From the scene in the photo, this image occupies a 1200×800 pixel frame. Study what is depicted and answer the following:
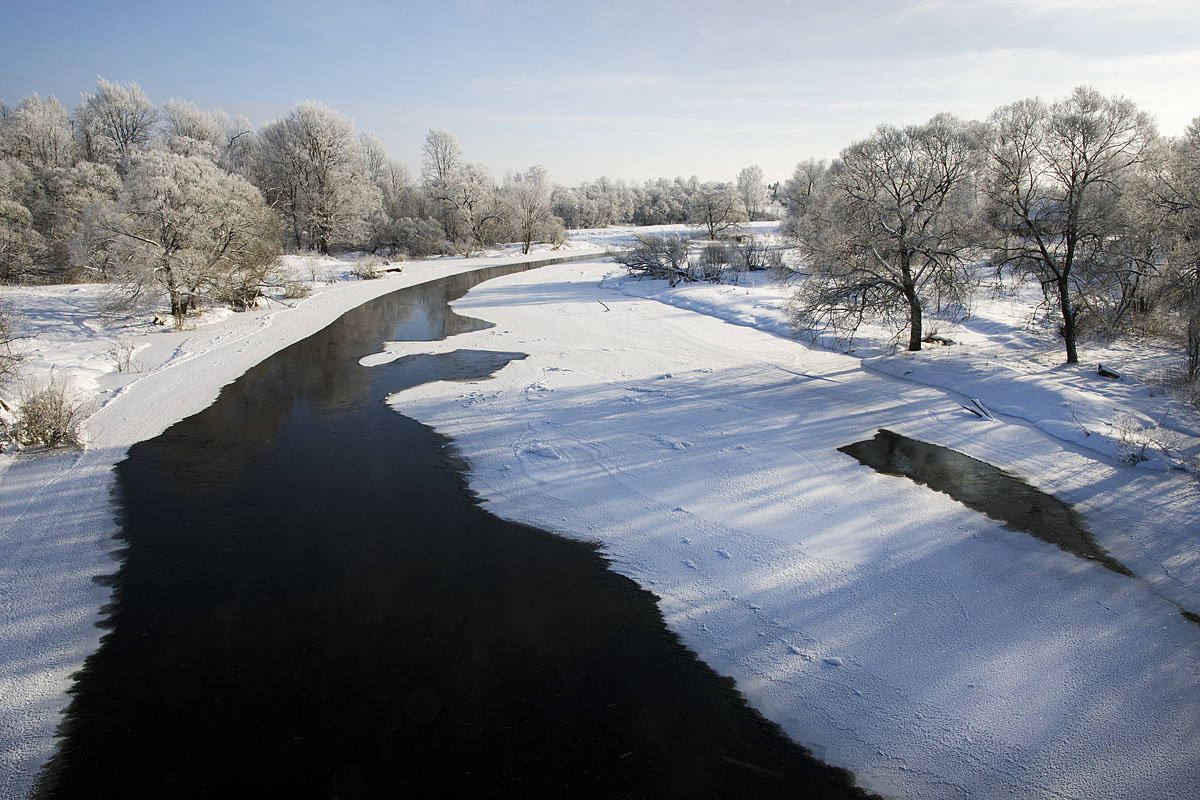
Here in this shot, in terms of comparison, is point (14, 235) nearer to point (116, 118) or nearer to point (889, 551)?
point (116, 118)

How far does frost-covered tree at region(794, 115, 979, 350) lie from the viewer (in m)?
13.3

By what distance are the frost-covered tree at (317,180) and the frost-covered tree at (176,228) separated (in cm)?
2054

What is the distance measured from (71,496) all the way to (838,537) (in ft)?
29.7

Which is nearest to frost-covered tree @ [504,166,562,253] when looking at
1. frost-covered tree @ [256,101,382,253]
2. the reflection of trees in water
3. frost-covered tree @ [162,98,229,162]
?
frost-covered tree @ [256,101,382,253]

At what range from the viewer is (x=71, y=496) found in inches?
287

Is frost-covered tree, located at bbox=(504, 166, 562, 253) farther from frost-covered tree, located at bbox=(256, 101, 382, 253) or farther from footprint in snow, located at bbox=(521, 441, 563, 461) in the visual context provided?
footprint in snow, located at bbox=(521, 441, 563, 461)

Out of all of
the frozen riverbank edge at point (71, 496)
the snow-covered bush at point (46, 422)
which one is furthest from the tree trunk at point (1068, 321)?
the snow-covered bush at point (46, 422)

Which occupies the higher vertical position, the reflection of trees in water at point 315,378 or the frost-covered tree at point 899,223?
the frost-covered tree at point 899,223

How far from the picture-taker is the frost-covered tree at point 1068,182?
12.1 m

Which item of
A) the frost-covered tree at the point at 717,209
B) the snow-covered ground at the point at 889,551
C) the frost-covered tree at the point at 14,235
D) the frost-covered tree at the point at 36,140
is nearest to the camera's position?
the snow-covered ground at the point at 889,551

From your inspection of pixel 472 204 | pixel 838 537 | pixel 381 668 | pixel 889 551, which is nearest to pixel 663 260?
pixel 838 537

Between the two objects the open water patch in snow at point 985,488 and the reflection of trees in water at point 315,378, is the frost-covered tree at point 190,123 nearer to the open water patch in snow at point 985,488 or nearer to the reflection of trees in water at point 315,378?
the reflection of trees in water at point 315,378

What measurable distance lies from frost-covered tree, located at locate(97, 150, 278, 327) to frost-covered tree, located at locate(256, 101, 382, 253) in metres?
20.5

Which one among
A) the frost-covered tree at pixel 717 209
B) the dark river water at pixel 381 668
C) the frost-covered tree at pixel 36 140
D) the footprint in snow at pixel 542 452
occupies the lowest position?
the dark river water at pixel 381 668
